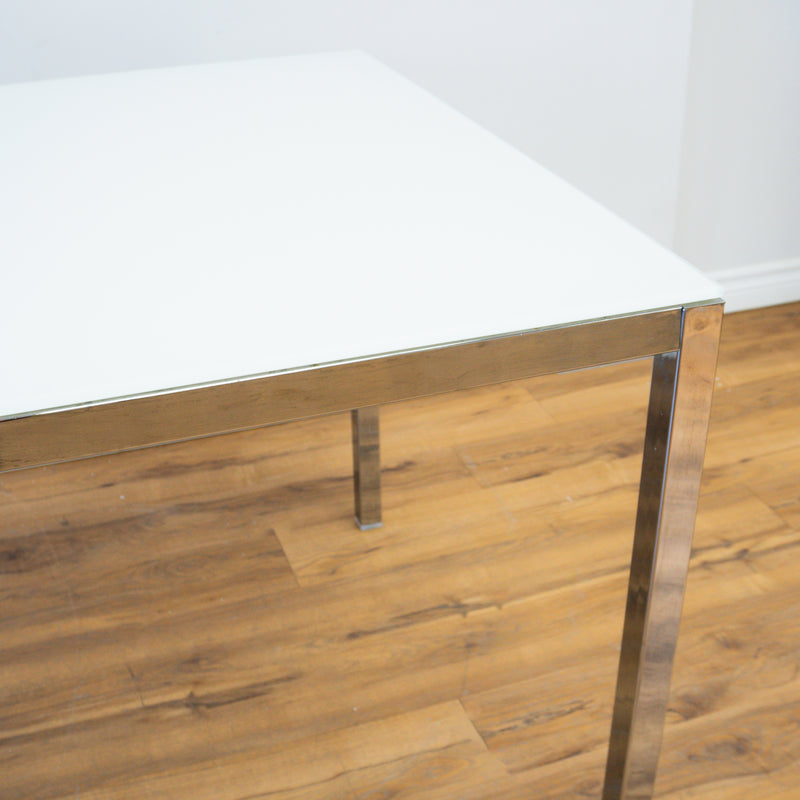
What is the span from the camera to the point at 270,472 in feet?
5.82

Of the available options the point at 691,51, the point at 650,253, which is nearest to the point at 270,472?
the point at 650,253

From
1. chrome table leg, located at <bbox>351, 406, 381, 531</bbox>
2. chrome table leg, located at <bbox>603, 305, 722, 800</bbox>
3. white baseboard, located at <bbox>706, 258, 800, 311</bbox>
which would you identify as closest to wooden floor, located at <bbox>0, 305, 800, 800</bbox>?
chrome table leg, located at <bbox>351, 406, 381, 531</bbox>

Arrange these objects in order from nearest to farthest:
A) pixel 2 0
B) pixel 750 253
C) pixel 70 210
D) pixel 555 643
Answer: pixel 70 210, pixel 555 643, pixel 2 0, pixel 750 253

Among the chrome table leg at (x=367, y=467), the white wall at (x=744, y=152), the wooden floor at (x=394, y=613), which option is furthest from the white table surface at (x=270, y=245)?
the white wall at (x=744, y=152)

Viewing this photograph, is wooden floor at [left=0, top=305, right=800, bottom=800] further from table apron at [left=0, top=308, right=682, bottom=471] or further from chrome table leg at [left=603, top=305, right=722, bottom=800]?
table apron at [left=0, top=308, right=682, bottom=471]

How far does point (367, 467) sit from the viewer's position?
1.56 meters

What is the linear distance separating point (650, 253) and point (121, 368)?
1.40ft

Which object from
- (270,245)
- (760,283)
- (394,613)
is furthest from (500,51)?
(270,245)

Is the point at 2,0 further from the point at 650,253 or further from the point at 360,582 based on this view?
the point at 650,253

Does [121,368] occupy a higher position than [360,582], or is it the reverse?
[121,368]

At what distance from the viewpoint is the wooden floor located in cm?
120

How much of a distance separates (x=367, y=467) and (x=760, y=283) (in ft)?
4.15

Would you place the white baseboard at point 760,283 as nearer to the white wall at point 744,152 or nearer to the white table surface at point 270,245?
the white wall at point 744,152

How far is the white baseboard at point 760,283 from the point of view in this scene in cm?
234
